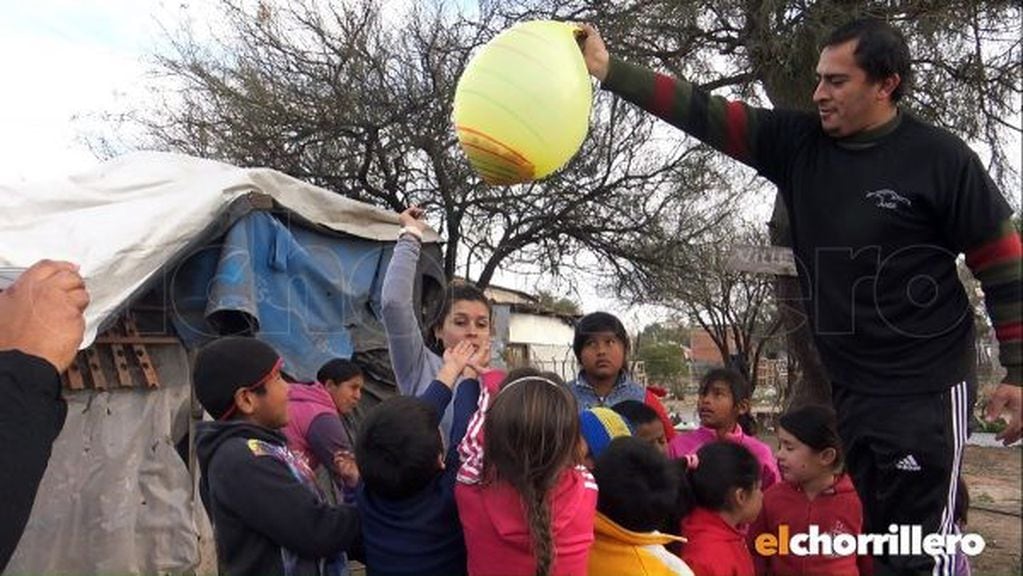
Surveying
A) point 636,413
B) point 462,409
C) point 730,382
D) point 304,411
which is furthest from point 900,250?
point 304,411

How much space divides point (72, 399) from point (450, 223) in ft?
18.6

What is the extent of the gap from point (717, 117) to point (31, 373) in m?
2.01

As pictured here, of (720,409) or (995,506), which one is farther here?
(995,506)

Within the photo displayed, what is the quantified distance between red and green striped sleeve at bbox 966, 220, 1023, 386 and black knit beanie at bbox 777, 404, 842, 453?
31.6 inches

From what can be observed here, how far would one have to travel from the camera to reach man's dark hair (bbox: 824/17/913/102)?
2.53 metres

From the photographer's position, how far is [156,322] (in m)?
6.04

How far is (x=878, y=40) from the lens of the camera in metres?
2.54

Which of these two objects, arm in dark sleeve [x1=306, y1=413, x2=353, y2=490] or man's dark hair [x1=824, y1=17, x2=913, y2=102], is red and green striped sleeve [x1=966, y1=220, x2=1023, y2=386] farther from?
arm in dark sleeve [x1=306, y1=413, x2=353, y2=490]

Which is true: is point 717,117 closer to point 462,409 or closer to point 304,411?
point 462,409

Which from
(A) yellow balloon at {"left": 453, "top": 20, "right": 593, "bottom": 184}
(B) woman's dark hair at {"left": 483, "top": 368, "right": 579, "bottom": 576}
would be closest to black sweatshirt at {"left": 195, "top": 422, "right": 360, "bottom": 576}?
(B) woman's dark hair at {"left": 483, "top": 368, "right": 579, "bottom": 576}

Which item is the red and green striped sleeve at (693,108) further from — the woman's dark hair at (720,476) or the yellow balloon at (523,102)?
the woman's dark hair at (720,476)

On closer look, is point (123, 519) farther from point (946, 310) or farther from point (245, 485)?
point (946, 310)

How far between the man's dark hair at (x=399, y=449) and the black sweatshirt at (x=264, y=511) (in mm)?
173

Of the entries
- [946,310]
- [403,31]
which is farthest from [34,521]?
[403,31]
